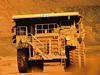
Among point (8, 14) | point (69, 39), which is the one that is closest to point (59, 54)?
point (69, 39)

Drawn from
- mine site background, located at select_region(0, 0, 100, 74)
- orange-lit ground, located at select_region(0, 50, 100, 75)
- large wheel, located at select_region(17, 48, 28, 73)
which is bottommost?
orange-lit ground, located at select_region(0, 50, 100, 75)

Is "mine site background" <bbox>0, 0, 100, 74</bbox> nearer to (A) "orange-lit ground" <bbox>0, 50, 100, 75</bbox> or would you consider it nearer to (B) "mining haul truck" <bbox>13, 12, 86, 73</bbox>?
(A) "orange-lit ground" <bbox>0, 50, 100, 75</bbox>

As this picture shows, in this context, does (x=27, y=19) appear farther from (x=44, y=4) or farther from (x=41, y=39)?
(x=44, y=4)

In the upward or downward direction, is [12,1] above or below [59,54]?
above

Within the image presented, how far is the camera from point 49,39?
106 ft

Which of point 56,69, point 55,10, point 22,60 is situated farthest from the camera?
point 55,10

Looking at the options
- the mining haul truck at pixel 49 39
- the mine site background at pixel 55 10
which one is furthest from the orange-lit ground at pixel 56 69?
the mine site background at pixel 55 10

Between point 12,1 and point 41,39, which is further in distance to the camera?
point 12,1

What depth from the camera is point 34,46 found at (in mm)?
32188

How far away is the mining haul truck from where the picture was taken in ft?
105

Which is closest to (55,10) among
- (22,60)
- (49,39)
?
(22,60)

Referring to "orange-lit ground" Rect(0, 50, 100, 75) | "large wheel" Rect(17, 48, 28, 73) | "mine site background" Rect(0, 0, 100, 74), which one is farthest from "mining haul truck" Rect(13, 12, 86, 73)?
"mine site background" Rect(0, 0, 100, 74)

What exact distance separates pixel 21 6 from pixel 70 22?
77.9 feet

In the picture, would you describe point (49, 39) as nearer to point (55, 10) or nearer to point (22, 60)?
point (22, 60)
